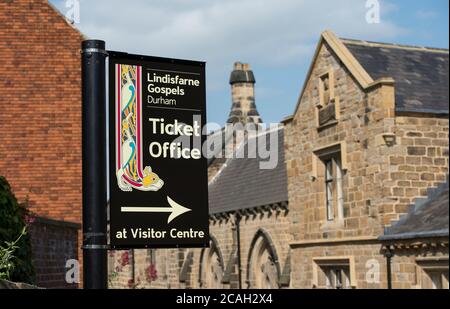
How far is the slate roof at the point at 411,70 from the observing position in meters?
21.4

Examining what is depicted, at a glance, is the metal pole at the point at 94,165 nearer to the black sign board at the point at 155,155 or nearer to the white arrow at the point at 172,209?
the black sign board at the point at 155,155

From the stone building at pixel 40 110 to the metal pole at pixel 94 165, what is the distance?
38.8 feet

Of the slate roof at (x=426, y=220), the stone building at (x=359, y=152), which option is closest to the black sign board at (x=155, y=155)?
Answer: the slate roof at (x=426, y=220)

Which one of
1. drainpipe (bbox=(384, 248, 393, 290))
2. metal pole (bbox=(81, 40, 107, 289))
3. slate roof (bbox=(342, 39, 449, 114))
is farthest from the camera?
slate roof (bbox=(342, 39, 449, 114))

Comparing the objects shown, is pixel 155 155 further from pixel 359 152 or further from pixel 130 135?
pixel 359 152

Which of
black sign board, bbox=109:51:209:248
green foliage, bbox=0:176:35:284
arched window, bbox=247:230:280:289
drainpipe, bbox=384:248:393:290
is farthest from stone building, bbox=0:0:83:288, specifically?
arched window, bbox=247:230:280:289

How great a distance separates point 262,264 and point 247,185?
175 inches

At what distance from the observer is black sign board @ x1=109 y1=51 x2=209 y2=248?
4.21 metres

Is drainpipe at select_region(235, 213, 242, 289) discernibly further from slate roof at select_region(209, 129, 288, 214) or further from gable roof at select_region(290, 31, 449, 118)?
gable roof at select_region(290, 31, 449, 118)

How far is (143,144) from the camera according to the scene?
427 centimetres

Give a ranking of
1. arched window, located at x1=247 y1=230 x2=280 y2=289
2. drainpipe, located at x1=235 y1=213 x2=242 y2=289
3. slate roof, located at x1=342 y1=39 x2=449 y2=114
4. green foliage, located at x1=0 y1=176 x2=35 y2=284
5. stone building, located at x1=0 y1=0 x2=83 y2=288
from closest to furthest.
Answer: green foliage, located at x1=0 y1=176 x2=35 y2=284
stone building, located at x1=0 y1=0 x2=83 y2=288
slate roof, located at x1=342 y1=39 x2=449 y2=114
arched window, located at x1=247 y1=230 x2=280 y2=289
drainpipe, located at x1=235 y1=213 x2=242 y2=289

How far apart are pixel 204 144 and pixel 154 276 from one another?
136 feet

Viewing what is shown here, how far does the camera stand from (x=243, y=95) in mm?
50438

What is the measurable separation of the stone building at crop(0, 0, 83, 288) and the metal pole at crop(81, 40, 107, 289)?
11.8 meters
